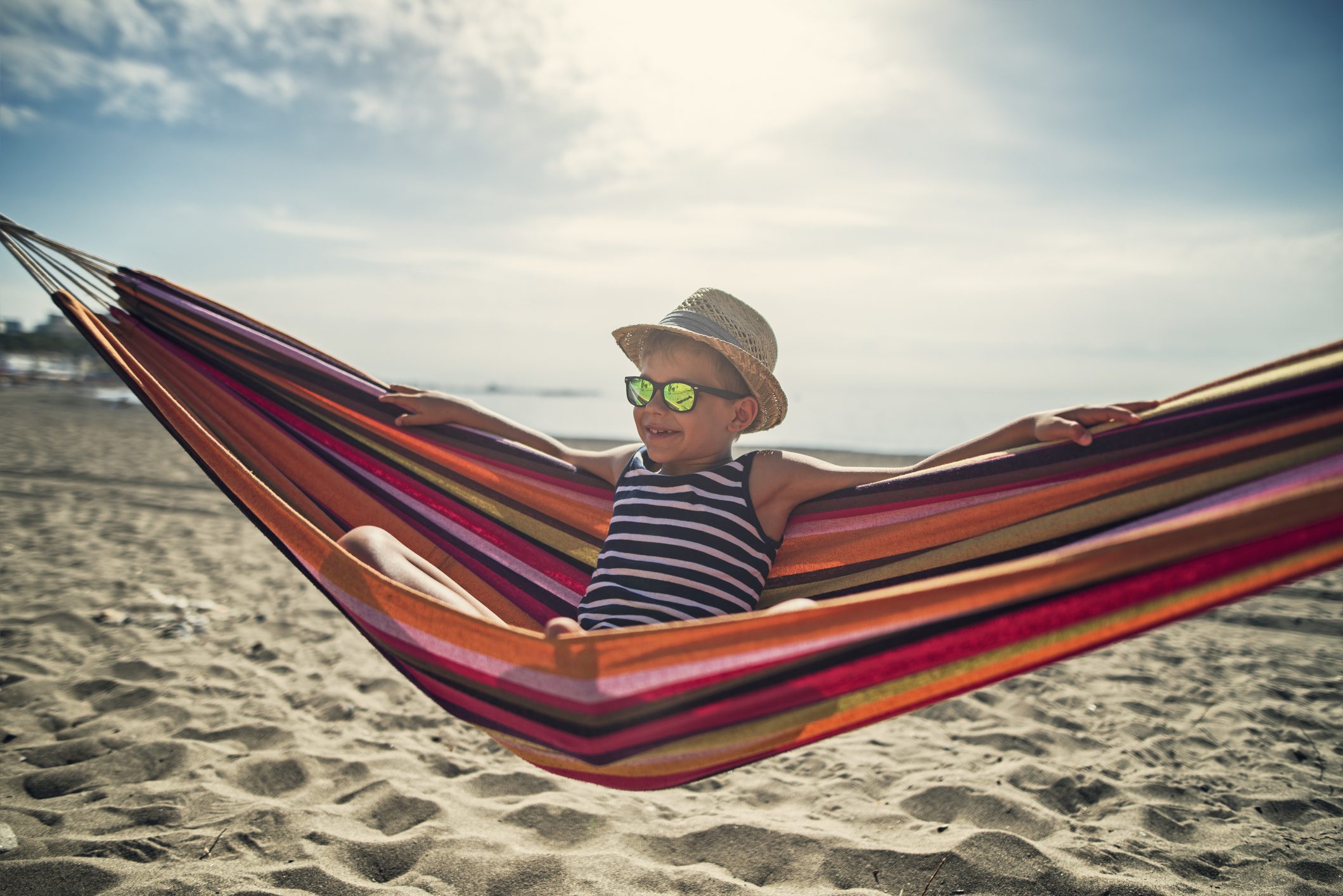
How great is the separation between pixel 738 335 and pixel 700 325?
0.32 feet

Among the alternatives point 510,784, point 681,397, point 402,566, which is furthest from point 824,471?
point 510,784

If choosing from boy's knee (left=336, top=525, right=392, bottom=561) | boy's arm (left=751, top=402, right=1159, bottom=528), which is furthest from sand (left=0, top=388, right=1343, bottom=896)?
boy's arm (left=751, top=402, right=1159, bottom=528)

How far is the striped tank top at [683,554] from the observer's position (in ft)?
5.34

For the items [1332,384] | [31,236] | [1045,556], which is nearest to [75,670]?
[31,236]

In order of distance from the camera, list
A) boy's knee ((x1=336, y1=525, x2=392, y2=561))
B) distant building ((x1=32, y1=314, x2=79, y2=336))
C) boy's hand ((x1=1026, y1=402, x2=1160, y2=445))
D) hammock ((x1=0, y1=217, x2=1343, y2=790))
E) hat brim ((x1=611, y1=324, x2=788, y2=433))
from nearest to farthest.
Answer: hammock ((x1=0, y1=217, x2=1343, y2=790)), boy's hand ((x1=1026, y1=402, x2=1160, y2=445)), boy's knee ((x1=336, y1=525, x2=392, y2=561)), hat brim ((x1=611, y1=324, x2=788, y2=433)), distant building ((x1=32, y1=314, x2=79, y2=336))

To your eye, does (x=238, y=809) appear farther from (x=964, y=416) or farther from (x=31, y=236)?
(x=964, y=416)

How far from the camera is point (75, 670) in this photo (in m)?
2.56

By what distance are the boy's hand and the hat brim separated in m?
0.55

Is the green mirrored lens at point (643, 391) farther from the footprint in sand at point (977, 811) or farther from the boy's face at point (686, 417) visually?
the footprint in sand at point (977, 811)

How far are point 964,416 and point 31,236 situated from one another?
67.7 ft

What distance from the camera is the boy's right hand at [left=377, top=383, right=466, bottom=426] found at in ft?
7.01

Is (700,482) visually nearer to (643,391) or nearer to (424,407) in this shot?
(643,391)

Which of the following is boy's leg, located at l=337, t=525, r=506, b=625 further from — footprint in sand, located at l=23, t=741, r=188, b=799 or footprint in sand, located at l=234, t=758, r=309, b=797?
footprint in sand, located at l=23, t=741, r=188, b=799

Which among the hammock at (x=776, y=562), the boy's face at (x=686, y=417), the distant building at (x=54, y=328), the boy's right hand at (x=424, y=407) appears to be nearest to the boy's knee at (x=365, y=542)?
the hammock at (x=776, y=562)
